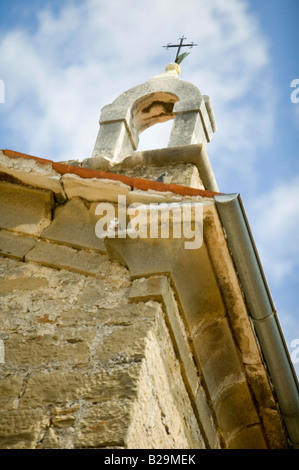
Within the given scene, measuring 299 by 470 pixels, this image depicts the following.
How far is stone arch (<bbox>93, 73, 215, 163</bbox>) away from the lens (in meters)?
Answer: 5.42

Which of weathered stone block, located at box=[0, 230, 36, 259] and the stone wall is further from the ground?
weathered stone block, located at box=[0, 230, 36, 259]

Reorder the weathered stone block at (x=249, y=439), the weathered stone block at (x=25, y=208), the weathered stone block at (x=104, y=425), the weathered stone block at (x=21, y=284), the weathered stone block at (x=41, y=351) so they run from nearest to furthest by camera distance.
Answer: the weathered stone block at (x=104, y=425) < the weathered stone block at (x=41, y=351) < the weathered stone block at (x=21, y=284) < the weathered stone block at (x=25, y=208) < the weathered stone block at (x=249, y=439)

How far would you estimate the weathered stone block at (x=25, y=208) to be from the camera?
321cm

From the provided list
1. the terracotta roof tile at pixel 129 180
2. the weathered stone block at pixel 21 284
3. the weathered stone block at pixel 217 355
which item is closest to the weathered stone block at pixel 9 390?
the weathered stone block at pixel 21 284

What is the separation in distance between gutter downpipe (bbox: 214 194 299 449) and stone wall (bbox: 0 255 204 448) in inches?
20.0

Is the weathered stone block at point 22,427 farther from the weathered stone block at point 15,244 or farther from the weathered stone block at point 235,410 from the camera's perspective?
the weathered stone block at point 235,410

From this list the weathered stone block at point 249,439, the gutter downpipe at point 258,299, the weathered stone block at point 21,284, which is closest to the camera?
the gutter downpipe at point 258,299

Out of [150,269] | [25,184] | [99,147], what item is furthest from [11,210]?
[99,147]

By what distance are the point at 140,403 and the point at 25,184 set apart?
65.5 inches

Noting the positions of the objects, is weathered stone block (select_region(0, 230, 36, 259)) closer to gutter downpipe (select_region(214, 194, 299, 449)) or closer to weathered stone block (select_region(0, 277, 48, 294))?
weathered stone block (select_region(0, 277, 48, 294))

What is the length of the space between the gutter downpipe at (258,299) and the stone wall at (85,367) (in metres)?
0.51

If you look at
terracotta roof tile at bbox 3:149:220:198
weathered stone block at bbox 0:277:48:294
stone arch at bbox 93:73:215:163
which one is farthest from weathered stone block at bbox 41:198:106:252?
stone arch at bbox 93:73:215:163

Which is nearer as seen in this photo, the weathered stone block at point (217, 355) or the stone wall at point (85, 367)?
the stone wall at point (85, 367)
